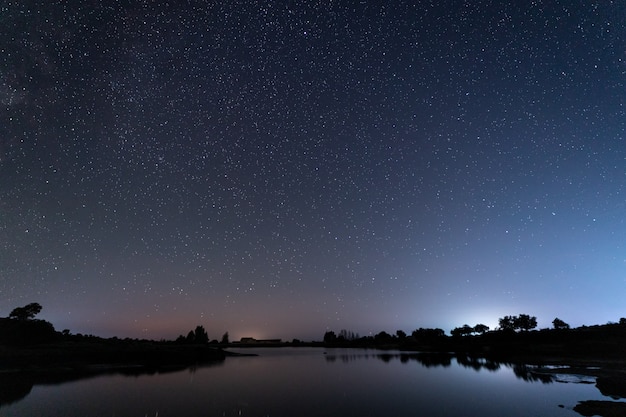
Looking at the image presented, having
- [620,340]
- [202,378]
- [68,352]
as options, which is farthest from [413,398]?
[620,340]

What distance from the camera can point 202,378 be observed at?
190 ft

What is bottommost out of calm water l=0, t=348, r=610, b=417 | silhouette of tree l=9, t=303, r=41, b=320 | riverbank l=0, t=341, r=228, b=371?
calm water l=0, t=348, r=610, b=417

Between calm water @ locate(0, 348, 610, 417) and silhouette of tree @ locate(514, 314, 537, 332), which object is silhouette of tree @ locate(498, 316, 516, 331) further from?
calm water @ locate(0, 348, 610, 417)

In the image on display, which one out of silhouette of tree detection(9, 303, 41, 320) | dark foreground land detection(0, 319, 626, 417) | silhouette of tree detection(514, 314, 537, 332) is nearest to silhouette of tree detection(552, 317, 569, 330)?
silhouette of tree detection(514, 314, 537, 332)

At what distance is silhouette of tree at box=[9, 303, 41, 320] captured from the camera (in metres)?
114

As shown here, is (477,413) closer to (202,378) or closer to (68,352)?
(202,378)

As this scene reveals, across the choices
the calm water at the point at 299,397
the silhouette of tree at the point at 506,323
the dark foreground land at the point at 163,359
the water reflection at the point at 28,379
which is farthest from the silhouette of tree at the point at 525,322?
the water reflection at the point at 28,379

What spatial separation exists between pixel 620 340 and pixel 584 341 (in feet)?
32.4

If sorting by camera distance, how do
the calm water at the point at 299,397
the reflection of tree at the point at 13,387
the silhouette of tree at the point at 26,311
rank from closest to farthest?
the calm water at the point at 299,397
the reflection of tree at the point at 13,387
the silhouette of tree at the point at 26,311

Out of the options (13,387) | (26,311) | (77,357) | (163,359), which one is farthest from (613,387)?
(26,311)

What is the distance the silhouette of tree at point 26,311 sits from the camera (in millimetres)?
113938

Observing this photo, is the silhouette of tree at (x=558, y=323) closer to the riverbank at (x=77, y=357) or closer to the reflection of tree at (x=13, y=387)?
the riverbank at (x=77, y=357)

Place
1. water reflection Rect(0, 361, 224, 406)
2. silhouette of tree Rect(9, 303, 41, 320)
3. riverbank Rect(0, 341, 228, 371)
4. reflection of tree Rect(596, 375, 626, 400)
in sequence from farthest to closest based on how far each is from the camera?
silhouette of tree Rect(9, 303, 41, 320), riverbank Rect(0, 341, 228, 371), water reflection Rect(0, 361, 224, 406), reflection of tree Rect(596, 375, 626, 400)

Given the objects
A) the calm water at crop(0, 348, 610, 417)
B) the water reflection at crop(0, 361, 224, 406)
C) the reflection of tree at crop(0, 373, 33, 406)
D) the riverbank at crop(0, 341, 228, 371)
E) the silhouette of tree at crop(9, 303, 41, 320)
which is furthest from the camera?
the silhouette of tree at crop(9, 303, 41, 320)
